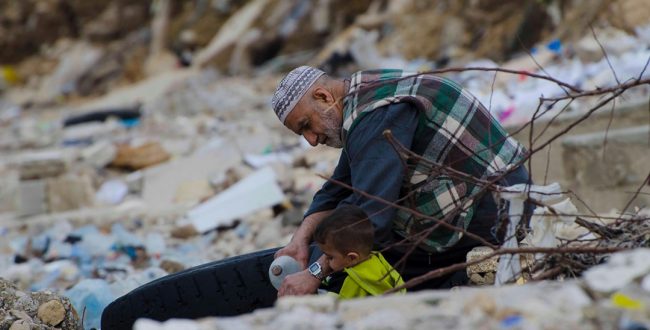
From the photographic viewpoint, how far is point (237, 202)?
23.4 feet

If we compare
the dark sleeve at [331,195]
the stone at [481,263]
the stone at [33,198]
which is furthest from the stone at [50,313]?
the stone at [33,198]

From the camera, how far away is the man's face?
302cm

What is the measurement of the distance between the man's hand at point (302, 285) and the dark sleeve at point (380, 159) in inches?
9.4

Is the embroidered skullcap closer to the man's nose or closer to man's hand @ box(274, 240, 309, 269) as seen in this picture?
the man's nose

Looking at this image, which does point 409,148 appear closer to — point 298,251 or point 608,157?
point 298,251

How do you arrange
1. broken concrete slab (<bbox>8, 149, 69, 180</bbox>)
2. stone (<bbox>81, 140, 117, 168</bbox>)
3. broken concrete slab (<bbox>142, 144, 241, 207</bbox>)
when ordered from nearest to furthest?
1. broken concrete slab (<bbox>8, 149, 69, 180</bbox>)
2. broken concrete slab (<bbox>142, 144, 241, 207</bbox>)
3. stone (<bbox>81, 140, 117, 168</bbox>)

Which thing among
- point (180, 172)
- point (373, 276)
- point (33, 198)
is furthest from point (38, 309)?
point (180, 172)

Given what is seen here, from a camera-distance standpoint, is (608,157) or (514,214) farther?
(608,157)

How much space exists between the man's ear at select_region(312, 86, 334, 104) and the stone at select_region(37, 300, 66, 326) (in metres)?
1.22

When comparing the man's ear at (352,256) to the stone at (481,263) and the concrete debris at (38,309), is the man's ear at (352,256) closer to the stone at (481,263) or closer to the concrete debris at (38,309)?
the stone at (481,263)

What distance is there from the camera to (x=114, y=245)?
6.47m

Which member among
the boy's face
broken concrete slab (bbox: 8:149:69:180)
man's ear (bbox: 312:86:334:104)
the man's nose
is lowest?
broken concrete slab (bbox: 8:149:69:180)

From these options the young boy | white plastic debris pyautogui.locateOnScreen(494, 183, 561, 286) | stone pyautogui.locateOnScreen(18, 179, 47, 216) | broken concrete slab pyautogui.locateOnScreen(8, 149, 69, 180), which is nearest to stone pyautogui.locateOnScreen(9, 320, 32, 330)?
the young boy

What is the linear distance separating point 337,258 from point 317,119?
1.47 ft
